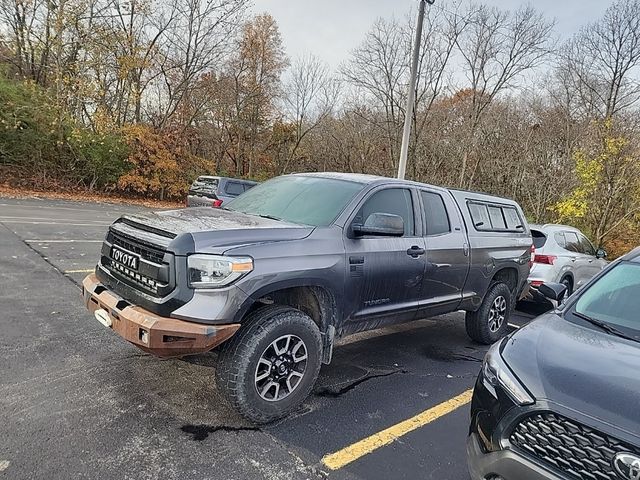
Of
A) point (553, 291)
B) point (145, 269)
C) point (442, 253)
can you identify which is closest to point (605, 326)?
point (553, 291)

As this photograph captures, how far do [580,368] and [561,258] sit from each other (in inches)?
239

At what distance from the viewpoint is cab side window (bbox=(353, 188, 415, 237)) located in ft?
12.7

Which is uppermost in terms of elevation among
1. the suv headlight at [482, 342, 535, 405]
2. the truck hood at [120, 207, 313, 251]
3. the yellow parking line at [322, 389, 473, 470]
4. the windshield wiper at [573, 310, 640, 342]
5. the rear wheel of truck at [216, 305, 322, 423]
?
the truck hood at [120, 207, 313, 251]

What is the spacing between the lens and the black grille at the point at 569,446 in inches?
69.0

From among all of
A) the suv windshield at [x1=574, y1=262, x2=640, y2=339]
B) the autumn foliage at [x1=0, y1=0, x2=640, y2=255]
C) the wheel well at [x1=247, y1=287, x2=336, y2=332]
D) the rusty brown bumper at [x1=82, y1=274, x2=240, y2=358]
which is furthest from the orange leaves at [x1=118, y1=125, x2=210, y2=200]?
the suv windshield at [x1=574, y1=262, x2=640, y2=339]

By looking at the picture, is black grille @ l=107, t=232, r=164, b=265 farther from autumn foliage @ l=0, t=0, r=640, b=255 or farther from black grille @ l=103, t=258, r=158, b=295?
autumn foliage @ l=0, t=0, r=640, b=255

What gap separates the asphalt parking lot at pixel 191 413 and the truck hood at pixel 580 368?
3.18 feet

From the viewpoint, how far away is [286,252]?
3131 millimetres

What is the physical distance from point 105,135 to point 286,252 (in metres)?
19.9

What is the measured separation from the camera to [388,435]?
10.1ft

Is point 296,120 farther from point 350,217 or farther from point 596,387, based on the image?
point 596,387

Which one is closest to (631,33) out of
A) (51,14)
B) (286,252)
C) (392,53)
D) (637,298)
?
(392,53)

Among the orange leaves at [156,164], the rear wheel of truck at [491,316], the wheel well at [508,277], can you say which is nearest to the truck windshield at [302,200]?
the rear wheel of truck at [491,316]

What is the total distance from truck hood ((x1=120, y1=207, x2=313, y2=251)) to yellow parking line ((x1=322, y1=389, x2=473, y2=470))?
153 centimetres
